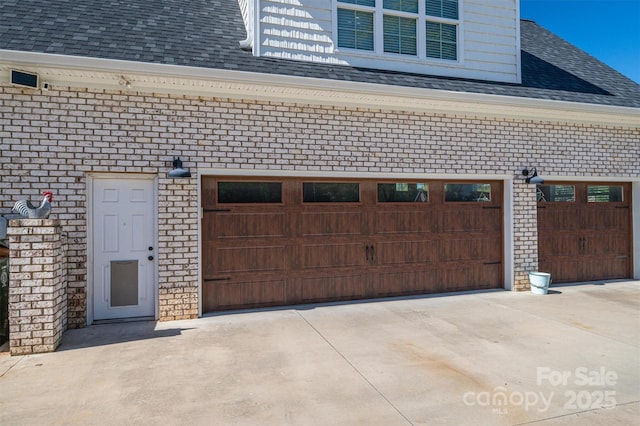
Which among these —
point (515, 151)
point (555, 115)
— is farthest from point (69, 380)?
point (555, 115)

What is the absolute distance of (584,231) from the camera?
832 centimetres

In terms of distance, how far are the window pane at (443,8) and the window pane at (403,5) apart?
10.4 inches

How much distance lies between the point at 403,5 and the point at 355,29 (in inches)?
43.0

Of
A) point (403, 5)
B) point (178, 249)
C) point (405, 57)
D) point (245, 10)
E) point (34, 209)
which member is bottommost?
point (178, 249)

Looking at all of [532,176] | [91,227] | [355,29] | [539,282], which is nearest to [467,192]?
[532,176]

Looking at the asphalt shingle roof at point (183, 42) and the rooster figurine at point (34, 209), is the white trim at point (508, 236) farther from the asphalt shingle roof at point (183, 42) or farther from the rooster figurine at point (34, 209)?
the rooster figurine at point (34, 209)

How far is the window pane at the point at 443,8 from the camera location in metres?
7.37

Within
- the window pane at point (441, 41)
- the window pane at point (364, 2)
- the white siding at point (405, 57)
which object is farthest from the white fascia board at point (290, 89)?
the window pane at point (364, 2)

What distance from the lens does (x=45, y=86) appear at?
522 cm

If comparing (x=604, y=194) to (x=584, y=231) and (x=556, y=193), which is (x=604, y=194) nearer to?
(x=584, y=231)

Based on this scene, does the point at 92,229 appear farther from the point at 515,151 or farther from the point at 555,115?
the point at 555,115

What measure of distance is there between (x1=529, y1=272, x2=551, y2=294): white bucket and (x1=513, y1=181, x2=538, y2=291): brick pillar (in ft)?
0.56

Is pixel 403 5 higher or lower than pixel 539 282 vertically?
higher

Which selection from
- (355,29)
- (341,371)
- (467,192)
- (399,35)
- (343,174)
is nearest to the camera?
(341,371)
